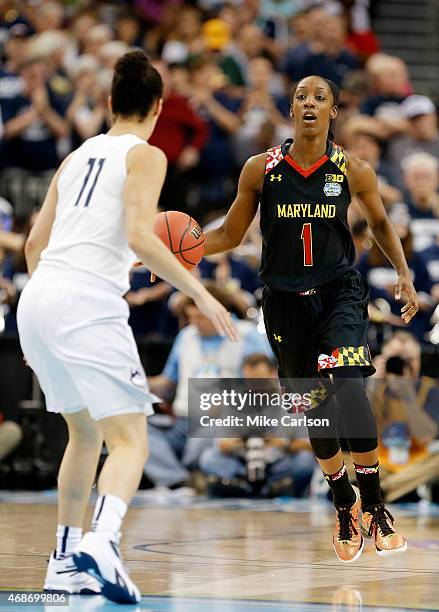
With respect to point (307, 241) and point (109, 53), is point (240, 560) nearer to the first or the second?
point (307, 241)

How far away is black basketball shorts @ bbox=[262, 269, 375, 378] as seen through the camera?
22.9 feet

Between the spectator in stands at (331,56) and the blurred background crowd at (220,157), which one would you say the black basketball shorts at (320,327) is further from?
the spectator in stands at (331,56)

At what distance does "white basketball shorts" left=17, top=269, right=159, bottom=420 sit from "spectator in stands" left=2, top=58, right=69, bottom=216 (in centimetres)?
900

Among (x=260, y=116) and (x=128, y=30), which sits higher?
(x=128, y=30)

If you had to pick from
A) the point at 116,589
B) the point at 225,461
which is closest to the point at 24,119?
Result: the point at 225,461

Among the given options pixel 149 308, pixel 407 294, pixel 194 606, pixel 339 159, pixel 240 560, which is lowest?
pixel 149 308

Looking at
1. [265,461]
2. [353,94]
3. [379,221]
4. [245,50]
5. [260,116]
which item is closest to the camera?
[379,221]

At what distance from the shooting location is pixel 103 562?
5.16 meters

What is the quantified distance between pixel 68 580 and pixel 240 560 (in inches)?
69.0

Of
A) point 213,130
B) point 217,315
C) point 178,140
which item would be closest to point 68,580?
point 217,315

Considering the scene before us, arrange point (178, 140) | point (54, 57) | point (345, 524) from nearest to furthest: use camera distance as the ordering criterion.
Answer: point (345, 524), point (178, 140), point (54, 57)

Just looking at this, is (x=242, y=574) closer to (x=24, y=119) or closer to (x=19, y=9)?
(x=24, y=119)

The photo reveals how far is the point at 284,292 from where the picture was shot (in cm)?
719

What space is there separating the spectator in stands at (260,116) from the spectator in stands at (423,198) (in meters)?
1.96
